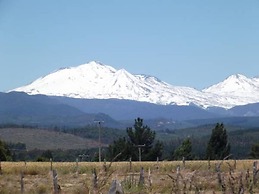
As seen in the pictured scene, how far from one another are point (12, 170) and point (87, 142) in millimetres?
148534

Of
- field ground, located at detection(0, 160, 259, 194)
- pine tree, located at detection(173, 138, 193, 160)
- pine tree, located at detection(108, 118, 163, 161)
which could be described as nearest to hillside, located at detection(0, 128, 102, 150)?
pine tree, located at detection(108, 118, 163, 161)

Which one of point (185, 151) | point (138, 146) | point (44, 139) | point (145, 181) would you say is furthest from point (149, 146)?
point (44, 139)

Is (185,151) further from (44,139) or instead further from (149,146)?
(44,139)

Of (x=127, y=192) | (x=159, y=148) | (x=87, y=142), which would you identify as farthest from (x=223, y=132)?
(x=87, y=142)

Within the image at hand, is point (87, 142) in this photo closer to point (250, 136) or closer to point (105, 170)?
point (250, 136)

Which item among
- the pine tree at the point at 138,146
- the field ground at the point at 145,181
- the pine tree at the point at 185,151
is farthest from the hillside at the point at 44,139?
the field ground at the point at 145,181

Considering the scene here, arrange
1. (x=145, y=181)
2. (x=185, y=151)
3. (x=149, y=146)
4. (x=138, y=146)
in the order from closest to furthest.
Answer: (x=145, y=181) < (x=138, y=146) < (x=185, y=151) < (x=149, y=146)

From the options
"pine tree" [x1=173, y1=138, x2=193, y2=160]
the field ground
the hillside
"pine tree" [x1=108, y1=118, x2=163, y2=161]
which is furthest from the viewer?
the hillside

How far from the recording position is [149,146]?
65125mm

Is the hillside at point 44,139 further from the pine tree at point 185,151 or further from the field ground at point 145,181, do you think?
the field ground at point 145,181

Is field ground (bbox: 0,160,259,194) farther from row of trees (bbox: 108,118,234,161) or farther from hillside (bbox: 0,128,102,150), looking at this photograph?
hillside (bbox: 0,128,102,150)

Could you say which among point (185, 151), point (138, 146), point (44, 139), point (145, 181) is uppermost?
point (44, 139)

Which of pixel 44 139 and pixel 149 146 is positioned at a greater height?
pixel 44 139

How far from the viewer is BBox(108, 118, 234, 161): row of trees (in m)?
61.6
